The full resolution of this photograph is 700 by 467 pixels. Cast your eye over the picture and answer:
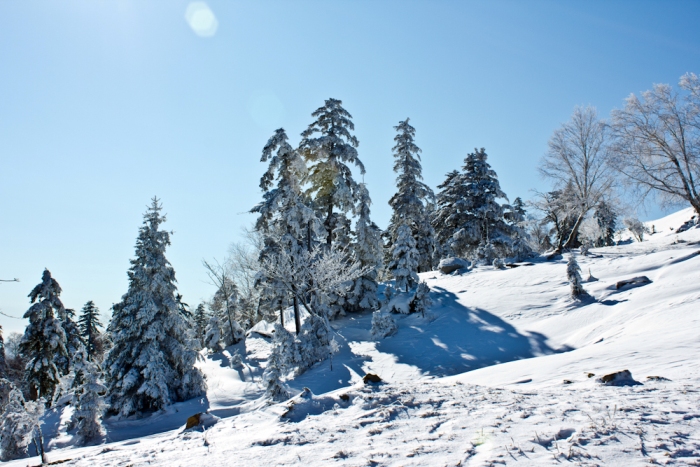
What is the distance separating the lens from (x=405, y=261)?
25.3 m

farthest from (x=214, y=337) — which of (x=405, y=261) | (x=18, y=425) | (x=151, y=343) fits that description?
(x=18, y=425)

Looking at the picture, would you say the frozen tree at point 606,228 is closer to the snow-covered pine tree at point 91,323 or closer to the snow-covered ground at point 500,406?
the snow-covered ground at point 500,406

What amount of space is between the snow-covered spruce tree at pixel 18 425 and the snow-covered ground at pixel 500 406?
796 mm

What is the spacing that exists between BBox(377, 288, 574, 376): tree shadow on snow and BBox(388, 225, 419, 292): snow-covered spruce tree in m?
3.51

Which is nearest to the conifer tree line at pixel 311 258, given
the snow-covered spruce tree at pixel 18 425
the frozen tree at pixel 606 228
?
the snow-covered spruce tree at pixel 18 425

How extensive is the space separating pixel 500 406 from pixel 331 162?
20184 millimetres

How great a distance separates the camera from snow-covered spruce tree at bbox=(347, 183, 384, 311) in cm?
2598

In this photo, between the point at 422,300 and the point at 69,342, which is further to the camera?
the point at 69,342

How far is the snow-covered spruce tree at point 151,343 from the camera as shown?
1678 centimetres

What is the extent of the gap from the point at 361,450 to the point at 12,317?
18.2 feet

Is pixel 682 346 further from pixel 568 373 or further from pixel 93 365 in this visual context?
pixel 93 365

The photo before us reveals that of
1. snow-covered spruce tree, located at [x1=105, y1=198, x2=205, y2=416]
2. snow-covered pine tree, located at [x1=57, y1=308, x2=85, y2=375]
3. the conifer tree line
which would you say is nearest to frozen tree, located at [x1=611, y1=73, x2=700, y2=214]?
the conifer tree line

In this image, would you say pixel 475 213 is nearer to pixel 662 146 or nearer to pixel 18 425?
pixel 662 146

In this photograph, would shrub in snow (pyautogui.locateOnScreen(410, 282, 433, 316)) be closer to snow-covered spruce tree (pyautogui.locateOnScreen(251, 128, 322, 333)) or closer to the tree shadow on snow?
the tree shadow on snow
